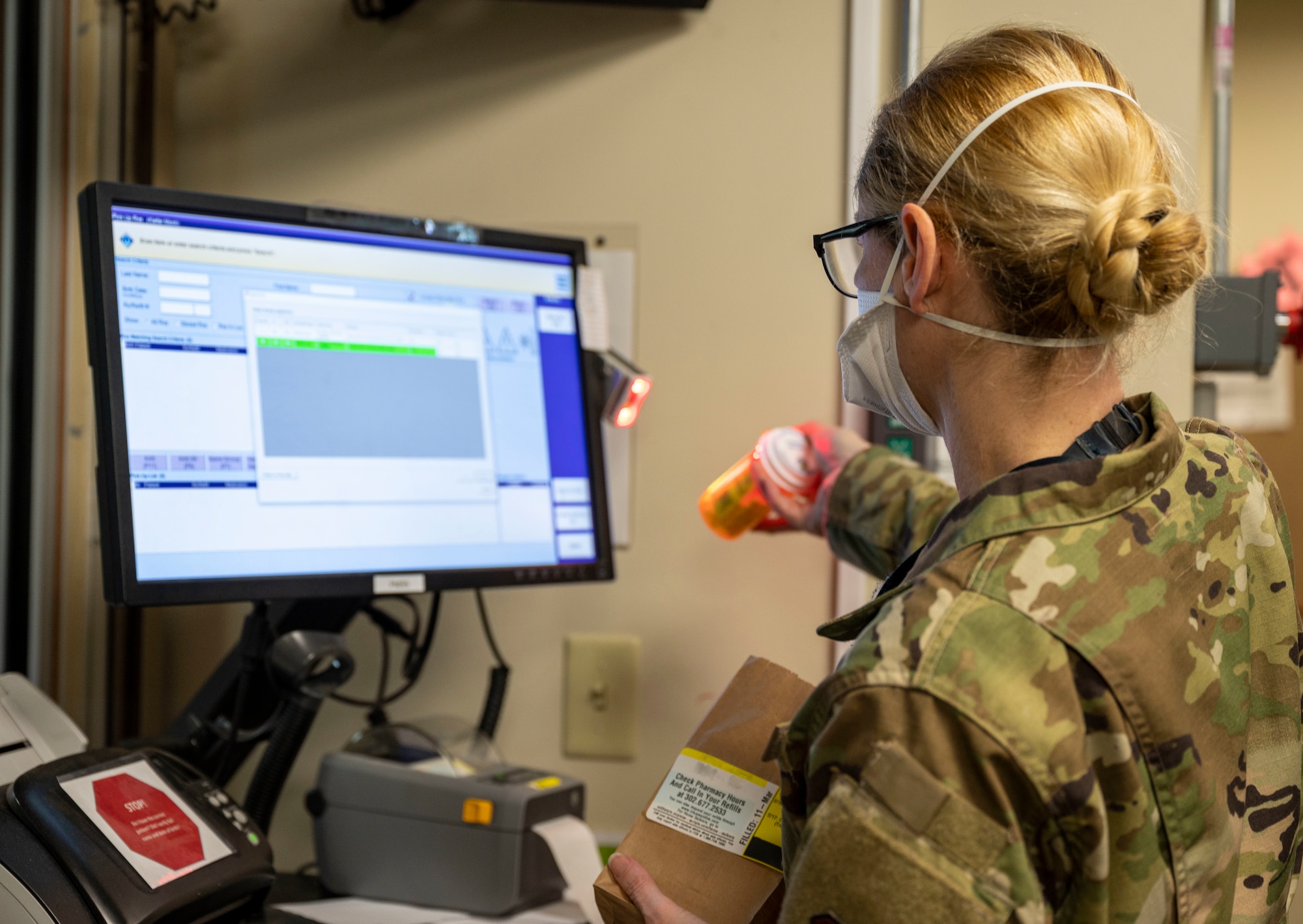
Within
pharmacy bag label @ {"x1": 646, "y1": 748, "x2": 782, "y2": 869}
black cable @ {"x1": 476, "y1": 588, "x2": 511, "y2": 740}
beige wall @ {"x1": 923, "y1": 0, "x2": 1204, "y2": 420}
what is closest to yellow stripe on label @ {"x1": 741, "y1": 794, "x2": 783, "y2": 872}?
pharmacy bag label @ {"x1": 646, "y1": 748, "x2": 782, "y2": 869}

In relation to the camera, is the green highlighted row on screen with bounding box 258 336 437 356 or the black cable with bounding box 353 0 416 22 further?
the black cable with bounding box 353 0 416 22

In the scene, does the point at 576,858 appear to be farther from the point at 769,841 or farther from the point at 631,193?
the point at 631,193

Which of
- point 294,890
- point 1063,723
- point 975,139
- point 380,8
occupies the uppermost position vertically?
point 380,8

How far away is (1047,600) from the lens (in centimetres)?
53

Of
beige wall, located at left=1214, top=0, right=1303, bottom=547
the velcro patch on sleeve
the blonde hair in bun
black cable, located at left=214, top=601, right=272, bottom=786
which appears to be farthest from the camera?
beige wall, located at left=1214, top=0, right=1303, bottom=547

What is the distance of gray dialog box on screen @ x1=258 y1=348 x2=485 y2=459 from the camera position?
37.6 inches

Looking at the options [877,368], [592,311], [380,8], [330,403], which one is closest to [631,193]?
[592,311]

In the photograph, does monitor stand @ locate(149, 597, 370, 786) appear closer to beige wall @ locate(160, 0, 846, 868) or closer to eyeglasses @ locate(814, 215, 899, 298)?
beige wall @ locate(160, 0, 846, 868)

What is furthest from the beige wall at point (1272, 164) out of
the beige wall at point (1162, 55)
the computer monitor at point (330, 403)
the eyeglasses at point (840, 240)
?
the computer monitor at point (330, 403)

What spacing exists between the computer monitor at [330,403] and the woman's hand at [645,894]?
0.42m

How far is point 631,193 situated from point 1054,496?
0.86 metres

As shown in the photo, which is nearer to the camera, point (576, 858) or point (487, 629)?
point (576, 858)

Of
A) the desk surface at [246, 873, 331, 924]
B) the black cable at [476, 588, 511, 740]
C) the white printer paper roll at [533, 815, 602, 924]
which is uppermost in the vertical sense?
the black cable at [476, 588, 511, 740]

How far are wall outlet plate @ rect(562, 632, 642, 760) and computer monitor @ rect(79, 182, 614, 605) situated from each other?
208 millimetres
